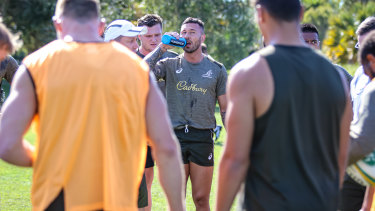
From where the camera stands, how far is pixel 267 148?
3057 millimetres

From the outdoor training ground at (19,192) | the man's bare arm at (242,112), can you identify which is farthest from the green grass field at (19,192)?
the man's bare arm at (242,112)

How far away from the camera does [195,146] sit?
666 cm

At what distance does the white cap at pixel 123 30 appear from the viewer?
17.2 ft

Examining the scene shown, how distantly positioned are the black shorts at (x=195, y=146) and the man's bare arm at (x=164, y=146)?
135 inches

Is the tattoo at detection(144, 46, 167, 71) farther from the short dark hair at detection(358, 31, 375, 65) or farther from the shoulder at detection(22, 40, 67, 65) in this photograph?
the shoulder at detection(22, 40, 67, 65)

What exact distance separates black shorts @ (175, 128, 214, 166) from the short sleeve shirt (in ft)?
0.31

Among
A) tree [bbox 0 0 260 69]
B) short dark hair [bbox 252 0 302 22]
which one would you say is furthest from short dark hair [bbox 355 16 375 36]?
tree [bbox 0 0 260 69]

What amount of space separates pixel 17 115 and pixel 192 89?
3841mm

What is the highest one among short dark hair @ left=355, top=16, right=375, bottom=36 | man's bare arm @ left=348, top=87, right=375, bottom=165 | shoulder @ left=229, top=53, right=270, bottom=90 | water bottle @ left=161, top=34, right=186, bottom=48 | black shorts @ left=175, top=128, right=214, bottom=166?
shoulder @ left=229, top=53, right=270, bottom=90

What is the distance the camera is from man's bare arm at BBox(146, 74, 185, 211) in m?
3.11

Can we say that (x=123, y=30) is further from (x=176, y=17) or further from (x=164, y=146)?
(x=176, y=17)

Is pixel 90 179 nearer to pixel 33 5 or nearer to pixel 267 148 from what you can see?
pixel 267 148

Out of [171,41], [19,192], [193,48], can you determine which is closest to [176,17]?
[19,192]

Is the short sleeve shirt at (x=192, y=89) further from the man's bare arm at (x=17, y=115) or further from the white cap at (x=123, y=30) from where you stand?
the man's bare arm at (x=17, y=115)
